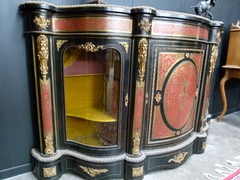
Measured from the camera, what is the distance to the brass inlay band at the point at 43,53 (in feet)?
3.95

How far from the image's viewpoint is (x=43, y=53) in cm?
123

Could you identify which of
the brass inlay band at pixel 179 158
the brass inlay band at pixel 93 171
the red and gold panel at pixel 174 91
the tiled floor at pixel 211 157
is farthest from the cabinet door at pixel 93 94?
the brass inlay band at pixel 179 158

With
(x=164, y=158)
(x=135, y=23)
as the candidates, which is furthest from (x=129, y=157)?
(x=135, y=23)

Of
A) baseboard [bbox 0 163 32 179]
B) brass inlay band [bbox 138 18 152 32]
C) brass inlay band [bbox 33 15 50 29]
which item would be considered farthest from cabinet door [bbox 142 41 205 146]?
baseboard [bbox 0 163 32 179]

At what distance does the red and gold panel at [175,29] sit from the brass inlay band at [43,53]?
2.39 feet

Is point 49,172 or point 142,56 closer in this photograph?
point 142,56

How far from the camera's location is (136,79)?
51.4 inches

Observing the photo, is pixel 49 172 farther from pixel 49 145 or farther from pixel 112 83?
pixel 112 83

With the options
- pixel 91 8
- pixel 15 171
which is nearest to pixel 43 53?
pixel 91 8

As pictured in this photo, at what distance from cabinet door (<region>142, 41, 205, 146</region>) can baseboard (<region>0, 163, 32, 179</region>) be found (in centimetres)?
101

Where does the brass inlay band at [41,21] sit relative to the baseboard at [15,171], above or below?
above

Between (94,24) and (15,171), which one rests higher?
(94,24)

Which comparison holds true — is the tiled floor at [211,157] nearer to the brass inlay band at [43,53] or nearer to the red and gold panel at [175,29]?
the brass inlay band at [43,53]

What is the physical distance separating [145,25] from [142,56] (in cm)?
20
